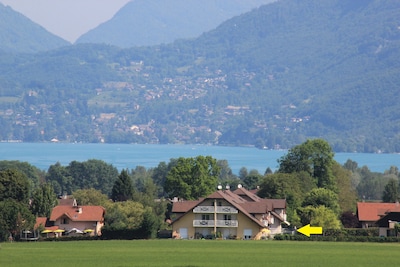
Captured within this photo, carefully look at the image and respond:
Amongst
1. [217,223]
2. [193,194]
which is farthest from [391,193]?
[217,223]

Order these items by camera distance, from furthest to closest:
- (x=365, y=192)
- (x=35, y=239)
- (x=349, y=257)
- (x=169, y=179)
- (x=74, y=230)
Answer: (x=365, y=192) < (x=169, y=179) < (x=74, y=230) < (x=35, y=239) < (x=349, y=257)

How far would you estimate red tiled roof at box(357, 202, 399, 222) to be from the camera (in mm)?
84625

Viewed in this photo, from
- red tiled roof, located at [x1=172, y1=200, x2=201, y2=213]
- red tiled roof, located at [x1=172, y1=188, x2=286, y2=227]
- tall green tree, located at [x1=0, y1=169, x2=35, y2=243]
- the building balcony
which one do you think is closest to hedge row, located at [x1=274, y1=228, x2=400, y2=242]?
red tiled roof, located at [x1=172, y1=188, x2=286, y2=227]

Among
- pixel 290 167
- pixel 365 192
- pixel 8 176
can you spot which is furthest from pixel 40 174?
pixel 8 176

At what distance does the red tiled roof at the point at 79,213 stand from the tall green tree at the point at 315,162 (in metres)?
24.8

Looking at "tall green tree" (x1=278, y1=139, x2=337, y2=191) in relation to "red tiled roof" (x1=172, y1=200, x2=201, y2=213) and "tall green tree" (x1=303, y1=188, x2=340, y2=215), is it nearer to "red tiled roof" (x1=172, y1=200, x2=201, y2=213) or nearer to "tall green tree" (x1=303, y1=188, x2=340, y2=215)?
"tall green tree" (x1=303, y1=188, x2=340, y2=215)

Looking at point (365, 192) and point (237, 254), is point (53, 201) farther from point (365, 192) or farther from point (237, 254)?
point (365, 192)

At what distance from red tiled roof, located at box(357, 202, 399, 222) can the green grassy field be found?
21.6m

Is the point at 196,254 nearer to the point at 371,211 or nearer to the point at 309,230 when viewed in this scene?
the point at 309,230

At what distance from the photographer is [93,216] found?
83812 millimetres

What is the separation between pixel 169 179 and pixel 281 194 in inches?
365

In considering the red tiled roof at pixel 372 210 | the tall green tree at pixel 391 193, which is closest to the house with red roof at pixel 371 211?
the red tiled roof at pixel 372 210

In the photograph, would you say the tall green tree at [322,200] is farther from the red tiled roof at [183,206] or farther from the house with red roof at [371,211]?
the red tiled roof at [183,206]

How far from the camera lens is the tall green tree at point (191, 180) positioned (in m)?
91.3
